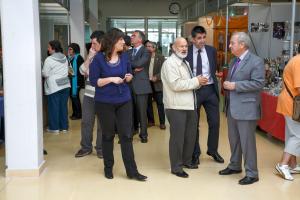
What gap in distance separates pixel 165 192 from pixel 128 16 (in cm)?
1301

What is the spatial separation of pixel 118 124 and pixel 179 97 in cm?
62

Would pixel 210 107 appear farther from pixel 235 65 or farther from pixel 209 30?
pixel 209 30

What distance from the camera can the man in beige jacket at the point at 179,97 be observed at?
12.2ft

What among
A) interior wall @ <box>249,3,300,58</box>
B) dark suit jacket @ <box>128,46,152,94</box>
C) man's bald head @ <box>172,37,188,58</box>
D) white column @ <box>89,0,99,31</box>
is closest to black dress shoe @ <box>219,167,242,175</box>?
man's bald head @ <box>172,37,188,58</box>

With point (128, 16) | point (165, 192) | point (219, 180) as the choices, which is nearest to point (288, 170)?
point (219, 180)

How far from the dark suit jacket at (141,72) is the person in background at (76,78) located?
5.63ft

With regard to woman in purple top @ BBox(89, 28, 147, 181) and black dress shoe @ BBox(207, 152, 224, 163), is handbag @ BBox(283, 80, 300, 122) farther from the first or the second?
woman in purple top @ BBox(89, 28, 147, 181)

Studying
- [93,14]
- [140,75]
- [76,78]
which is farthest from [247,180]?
[93,14]

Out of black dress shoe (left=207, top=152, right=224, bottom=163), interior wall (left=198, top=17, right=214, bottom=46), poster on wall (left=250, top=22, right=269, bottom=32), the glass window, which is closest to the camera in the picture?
black dress shoe (left=207, top=152, right=224, bottom=163)

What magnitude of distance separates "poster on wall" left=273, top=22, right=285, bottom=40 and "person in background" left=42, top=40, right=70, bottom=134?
10.9 ft

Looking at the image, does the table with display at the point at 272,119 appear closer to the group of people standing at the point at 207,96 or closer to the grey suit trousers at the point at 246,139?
the group of people standing at the point at 207,96

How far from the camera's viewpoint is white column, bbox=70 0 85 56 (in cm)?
860

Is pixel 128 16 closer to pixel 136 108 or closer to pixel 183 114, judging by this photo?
pixel 136 108

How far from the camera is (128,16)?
15859 millimetres
